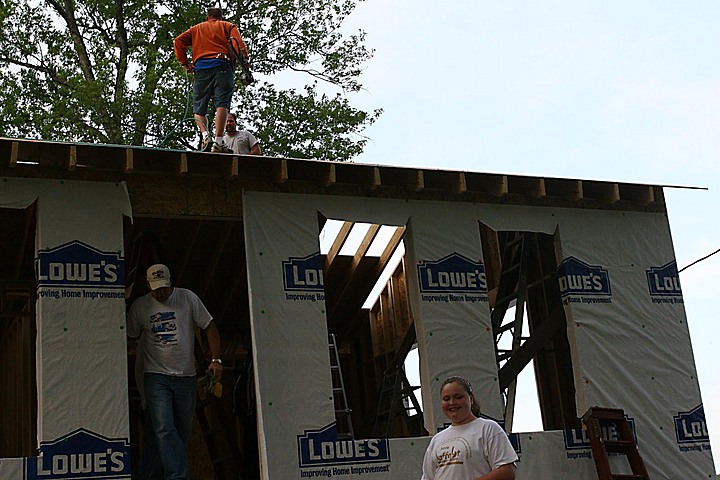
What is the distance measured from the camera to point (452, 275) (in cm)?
901

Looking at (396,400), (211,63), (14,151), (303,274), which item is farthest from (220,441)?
(14,151)

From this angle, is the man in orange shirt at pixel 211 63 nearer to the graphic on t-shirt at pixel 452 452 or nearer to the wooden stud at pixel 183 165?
the wooden stud at pixel 183 165

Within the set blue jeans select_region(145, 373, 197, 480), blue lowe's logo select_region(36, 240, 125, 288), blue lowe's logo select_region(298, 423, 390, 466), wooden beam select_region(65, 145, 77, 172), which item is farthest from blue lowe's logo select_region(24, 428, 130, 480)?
wooden beam select_region(65, 145, 77, 172)

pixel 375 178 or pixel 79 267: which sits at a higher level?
pixel 375 178

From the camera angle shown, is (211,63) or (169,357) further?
(211,63)

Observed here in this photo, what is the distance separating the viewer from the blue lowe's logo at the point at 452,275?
349 inches

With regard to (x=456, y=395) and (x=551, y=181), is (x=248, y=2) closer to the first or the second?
(x=551, y=181)

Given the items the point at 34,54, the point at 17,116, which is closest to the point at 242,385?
the point at 17,116

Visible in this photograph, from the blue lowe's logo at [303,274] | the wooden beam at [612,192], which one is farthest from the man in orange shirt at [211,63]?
the wooden beam at [612,192]

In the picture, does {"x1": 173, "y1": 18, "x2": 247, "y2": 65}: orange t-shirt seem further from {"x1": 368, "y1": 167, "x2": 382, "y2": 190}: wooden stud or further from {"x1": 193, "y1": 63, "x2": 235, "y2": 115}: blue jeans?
{"x1": 368, "y1": 167, "x2": 382, "y2": 190}: wooden stud

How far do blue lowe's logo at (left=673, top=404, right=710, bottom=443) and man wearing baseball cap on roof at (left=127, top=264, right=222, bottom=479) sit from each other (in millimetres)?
4645

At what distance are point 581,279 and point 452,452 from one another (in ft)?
16.0

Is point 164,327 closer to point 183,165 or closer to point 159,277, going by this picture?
point 159,277

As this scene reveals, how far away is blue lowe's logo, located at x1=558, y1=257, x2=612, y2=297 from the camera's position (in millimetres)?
9453
